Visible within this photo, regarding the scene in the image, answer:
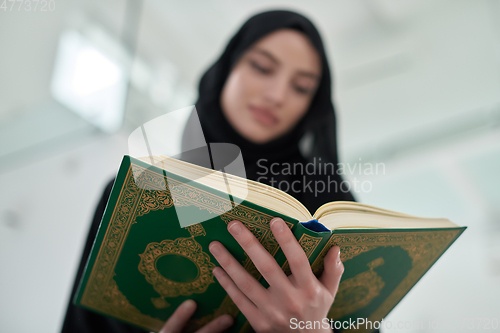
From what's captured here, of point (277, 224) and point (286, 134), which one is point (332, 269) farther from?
point (286, 134)

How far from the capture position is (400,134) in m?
1.39

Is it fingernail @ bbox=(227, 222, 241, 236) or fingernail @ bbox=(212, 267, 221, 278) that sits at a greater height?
fingernail @ bbox=(227, 222, 241, 236)

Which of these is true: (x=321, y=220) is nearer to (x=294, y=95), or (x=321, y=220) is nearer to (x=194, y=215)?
(x=194, y=215)

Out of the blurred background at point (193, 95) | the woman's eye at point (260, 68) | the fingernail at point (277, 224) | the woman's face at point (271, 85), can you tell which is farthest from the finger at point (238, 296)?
the blurred background at point (193, 95)

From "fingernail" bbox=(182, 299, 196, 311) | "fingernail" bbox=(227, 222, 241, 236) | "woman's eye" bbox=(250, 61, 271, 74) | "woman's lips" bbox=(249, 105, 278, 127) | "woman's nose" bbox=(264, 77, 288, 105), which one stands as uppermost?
"woman's eye" bbox=(250, 61, 271, 74)

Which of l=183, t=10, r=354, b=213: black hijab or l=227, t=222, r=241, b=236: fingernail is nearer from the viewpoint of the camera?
l=227, t=222, r=241, b=236: fingernail

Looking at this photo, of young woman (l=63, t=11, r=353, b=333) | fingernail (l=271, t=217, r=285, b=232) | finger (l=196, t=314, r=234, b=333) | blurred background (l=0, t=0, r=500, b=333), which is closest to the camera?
fingernail (l=271, t=217, r=285, b=232)

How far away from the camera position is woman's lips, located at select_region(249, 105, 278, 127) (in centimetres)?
66

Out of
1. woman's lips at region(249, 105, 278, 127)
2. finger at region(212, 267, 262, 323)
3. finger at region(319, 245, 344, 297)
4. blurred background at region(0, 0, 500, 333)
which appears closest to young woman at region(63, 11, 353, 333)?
woman's lips at region(249, 105, 278, 127)

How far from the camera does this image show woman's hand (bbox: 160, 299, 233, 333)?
39 centimetres

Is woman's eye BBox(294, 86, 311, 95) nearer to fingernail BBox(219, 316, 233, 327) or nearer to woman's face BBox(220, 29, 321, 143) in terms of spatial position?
woman's face BBox(220, 29, 321, 143)

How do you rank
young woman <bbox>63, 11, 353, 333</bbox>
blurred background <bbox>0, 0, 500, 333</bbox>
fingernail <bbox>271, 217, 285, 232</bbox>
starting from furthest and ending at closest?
1. blurred background <bbox>0, 0, 500, 333</bbox>
2. young woman <bbox>63, 11, 353, 333</bbox>
3. fingernail <bbox>271, 217, 285, 232</bbox>

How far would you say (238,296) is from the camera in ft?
1.13

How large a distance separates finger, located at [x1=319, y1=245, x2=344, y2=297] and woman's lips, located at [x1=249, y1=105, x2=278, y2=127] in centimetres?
41
